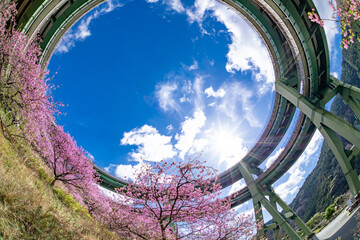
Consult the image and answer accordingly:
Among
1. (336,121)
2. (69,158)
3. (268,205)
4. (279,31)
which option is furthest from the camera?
(268,205)

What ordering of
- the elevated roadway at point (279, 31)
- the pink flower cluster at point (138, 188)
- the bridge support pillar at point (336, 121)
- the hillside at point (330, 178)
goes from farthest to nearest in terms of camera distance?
the hillside at point (330, 178) < the bridge support pillar at point (336, 121) < the elevated roadway at point (279, 31) < the pink flower cluster at point (138, 188)

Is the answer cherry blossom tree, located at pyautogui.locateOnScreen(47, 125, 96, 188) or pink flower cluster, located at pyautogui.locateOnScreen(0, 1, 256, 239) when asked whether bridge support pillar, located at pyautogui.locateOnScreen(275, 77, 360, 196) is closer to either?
pink flower cluster, located at pyautogui.locateOnScreen(0, 1, 256, 239)

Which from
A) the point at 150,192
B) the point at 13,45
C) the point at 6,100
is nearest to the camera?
the point at 150,192

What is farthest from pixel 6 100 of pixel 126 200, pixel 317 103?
pixel 317 103

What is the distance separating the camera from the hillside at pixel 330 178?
159 feet

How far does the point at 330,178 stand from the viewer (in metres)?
54.1

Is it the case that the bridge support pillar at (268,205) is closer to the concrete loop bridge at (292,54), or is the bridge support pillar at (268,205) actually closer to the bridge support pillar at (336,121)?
the concrete loop bridge at (292,54)

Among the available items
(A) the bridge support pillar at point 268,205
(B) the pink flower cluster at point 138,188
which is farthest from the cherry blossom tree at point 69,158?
(A) the bridge support pillar at point 268,205

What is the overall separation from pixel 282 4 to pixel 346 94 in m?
11.2

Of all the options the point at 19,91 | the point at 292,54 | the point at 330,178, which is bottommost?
the point at 330,178

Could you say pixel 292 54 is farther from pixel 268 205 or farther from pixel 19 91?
pixel 19 91

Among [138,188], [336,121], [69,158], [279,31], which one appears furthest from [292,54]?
[69,158]

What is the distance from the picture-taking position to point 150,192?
9.16 meters

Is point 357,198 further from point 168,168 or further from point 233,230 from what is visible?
point 168,168
